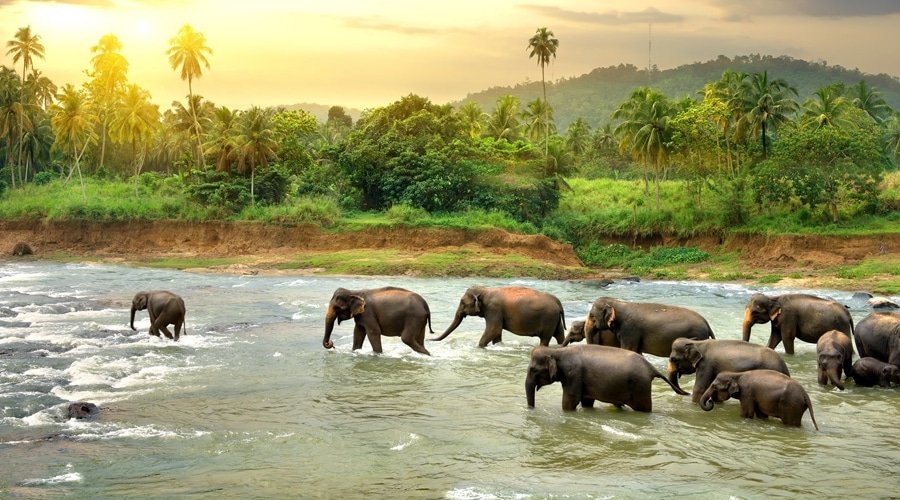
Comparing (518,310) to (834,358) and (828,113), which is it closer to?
(834,358)

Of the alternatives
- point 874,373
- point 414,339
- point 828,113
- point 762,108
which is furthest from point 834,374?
point 828,113

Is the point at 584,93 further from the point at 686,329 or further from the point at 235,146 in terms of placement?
the point at 686,329

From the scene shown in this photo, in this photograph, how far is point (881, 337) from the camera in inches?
588

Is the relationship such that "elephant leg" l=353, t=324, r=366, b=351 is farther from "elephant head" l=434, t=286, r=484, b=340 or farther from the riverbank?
the riverbank

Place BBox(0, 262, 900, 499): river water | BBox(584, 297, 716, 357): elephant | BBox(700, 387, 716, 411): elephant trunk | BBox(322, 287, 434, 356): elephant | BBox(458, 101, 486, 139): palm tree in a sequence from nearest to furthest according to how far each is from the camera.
Answer: BBox(0, 262, 900, 499): river water < BBox(700, 387, 716, 411): elephant trunk < BBox(584, 297, 716, 357): elephant < BBox(322, 287, 434, 356): elephant < BBox(458, 101, 486, 139): palm tree

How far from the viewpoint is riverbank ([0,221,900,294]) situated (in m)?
39.4

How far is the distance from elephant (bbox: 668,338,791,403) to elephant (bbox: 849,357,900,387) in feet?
8.36

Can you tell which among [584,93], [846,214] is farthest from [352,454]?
[584,93]

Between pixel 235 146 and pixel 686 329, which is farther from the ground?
pixel 235 146

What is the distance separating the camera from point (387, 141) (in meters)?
51.5

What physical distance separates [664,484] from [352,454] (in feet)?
12.5

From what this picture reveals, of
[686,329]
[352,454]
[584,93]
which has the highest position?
[584,93]

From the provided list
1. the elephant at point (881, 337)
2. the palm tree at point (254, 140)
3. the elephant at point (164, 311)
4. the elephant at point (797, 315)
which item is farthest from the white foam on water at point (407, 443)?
the palm tree at point (254, 140)

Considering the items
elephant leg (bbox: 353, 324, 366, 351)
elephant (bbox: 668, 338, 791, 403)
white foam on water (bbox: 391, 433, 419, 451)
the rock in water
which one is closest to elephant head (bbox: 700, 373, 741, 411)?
elephant (bbox: 668, 338, 791, 403)
